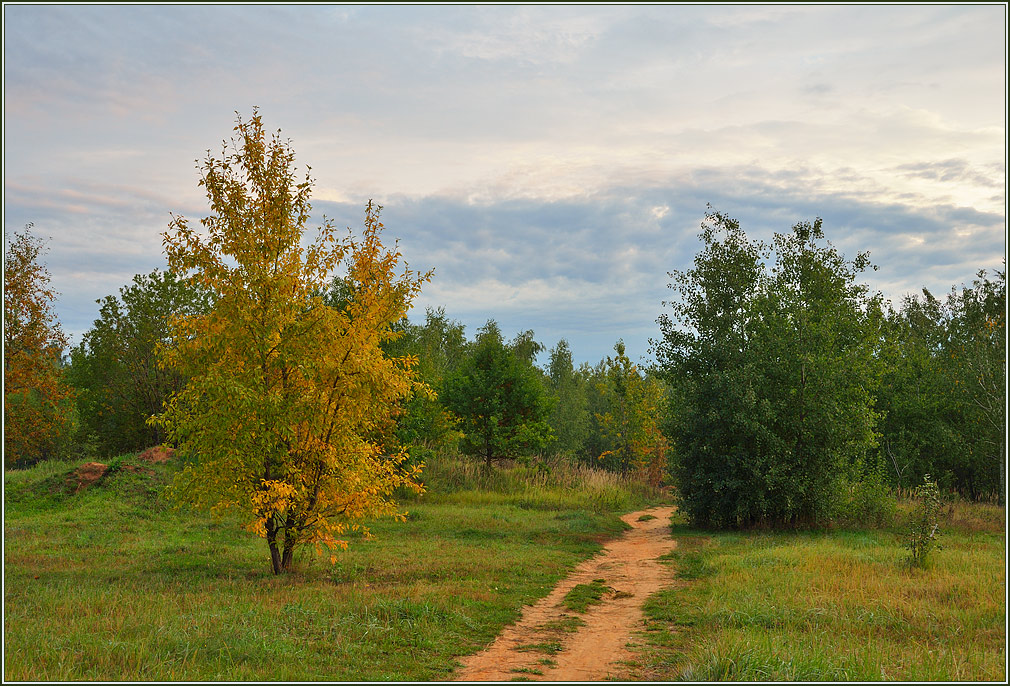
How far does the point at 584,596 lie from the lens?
11766mm

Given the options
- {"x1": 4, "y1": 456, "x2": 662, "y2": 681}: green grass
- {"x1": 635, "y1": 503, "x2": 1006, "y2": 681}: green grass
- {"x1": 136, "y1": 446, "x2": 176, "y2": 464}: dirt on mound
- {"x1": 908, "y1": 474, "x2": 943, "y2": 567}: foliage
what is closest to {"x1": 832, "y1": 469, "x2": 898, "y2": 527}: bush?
{"x1": 635, "y1": 503, "x2": 1006, "y2": 681}: green grass

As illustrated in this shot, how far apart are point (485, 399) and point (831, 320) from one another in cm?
1604

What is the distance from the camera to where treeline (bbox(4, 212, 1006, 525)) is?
19938mm

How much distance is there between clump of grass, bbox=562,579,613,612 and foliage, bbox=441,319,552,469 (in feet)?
59.6

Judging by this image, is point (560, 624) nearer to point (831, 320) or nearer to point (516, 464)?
point (831, 320)

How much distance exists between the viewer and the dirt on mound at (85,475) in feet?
72.2

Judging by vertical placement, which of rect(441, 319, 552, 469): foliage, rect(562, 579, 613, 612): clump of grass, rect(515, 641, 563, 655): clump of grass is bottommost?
rect(562, 579, 613, 612): clump of grass

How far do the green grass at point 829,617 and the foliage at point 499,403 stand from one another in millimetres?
15938

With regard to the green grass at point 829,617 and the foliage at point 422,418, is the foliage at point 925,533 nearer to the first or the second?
the green grass at point 829,617

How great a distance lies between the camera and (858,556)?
44.6 ft

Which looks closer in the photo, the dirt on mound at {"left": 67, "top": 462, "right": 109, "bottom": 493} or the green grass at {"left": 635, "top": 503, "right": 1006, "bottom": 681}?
the green grass at {"left": 635, "top": 503, "right": 1006, "bottom": 681}

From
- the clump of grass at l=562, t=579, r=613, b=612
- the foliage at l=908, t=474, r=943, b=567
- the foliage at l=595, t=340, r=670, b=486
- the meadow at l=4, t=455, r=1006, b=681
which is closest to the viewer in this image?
the meadow at l=4, t=455, r=1006, b=681

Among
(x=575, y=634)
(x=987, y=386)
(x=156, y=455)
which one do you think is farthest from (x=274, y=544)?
(x=987, y=386)

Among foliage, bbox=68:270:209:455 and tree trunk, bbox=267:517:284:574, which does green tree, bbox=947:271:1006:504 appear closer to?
tree trunk, bbox=267:517:284:574
